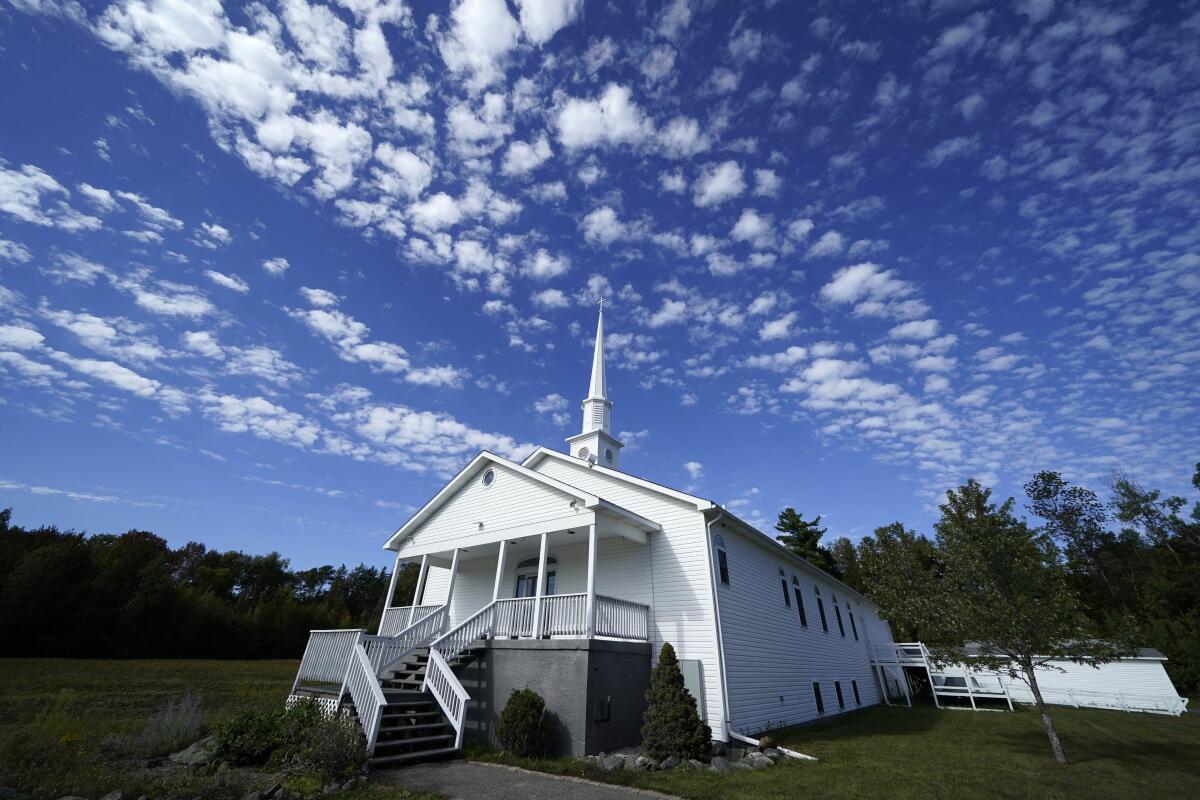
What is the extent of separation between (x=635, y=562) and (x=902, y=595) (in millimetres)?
6524

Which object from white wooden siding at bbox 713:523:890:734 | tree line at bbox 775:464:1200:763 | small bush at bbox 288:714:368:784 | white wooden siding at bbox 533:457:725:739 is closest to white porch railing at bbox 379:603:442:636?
white wooden siding at bbox 533:457:725:739

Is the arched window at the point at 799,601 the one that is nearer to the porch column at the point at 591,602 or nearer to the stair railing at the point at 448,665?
the porch column at the point at 591,602

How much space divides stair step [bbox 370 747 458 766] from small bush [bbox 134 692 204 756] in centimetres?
396

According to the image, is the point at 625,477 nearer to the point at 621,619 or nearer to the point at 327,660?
the point at 621,619

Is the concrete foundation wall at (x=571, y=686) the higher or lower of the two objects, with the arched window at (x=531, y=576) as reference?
lower

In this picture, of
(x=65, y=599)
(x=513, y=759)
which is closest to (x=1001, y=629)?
(x=513, y=759)

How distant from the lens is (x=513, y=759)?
9.92 m

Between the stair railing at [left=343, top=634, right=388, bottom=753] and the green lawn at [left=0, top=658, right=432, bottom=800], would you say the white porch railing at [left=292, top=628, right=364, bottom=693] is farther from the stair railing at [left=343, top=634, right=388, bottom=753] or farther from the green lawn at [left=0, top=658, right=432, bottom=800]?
the stair railing at [left=343, top=634, right=388, bottom=753]

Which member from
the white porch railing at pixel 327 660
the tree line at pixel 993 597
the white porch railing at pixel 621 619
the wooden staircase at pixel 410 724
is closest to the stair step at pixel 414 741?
the wooden staircase at pixel 410 724

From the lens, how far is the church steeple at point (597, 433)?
17859mm

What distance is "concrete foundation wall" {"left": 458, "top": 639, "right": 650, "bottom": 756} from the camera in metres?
10.6

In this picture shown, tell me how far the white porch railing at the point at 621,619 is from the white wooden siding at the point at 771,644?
1.98 metres

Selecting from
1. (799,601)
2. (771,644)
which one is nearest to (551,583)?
(771,644)

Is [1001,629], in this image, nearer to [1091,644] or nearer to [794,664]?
[1091,644]
